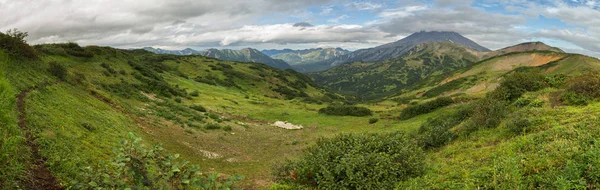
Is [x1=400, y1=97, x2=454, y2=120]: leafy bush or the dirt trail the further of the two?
[x1=400, y1=97, x2=454, y2=120]: leafy bush

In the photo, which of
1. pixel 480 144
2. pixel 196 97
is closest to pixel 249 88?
pixel 196 97

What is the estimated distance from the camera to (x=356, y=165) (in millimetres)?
9992

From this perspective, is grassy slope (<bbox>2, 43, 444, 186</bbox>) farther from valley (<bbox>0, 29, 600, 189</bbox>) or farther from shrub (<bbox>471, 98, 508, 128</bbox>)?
shrub (<bbox>471, 98, 508, 128</bbox>)

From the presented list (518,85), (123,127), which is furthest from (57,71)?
(518,85)

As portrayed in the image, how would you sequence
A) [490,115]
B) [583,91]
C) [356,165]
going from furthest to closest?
[490,115] → [583,91] → [356,165]

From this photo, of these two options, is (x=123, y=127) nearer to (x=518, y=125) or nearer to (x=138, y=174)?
(x=138, y=174)

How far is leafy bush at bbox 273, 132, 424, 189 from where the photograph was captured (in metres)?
9.62

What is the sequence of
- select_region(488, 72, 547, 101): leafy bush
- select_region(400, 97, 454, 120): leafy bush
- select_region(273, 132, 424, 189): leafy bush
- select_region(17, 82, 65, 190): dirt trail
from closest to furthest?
select_region(17, 82, 65, 190): dirt trail, select_region(273, 132, 424, 189): leafy bush, select_region(488, 72, 547, 101): leafy bush, select_region(400, 97, 454, 120): leafy bush

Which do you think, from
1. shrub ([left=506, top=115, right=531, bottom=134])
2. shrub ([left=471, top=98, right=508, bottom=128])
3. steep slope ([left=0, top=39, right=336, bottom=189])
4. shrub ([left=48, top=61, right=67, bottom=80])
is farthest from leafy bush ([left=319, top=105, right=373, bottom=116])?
shrub ([left=48, top=61, right=67, bottom=80])

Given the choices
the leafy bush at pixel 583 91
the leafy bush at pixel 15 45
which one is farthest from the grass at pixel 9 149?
the leafy bush at pixel 583 91

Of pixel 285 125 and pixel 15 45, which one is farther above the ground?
pixel 15 45

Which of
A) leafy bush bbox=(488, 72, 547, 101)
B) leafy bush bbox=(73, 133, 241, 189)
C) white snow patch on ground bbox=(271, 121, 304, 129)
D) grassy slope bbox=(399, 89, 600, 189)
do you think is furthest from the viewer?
white snow patch on ground bbox=(271, 121, 304, 129)

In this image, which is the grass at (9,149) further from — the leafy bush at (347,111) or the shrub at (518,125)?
the leafy bush at (347,111)

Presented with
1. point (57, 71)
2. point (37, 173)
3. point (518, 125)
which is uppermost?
point (57, 71)
